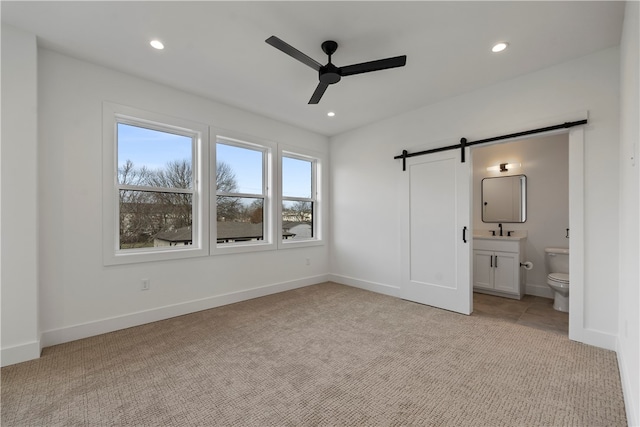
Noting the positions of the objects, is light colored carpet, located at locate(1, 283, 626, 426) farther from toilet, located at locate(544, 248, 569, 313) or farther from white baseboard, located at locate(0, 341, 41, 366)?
toilet, located at locate(544, 248, 569, 313)

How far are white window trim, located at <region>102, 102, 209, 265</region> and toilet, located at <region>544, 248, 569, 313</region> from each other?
4.50 metres

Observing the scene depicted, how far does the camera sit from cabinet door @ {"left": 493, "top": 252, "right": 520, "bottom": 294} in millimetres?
4070

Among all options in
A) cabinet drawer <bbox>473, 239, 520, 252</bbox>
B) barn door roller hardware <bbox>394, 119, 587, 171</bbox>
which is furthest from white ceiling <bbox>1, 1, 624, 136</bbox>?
cabinet drawer <bbox>473, 239, 520, 252</bbox>

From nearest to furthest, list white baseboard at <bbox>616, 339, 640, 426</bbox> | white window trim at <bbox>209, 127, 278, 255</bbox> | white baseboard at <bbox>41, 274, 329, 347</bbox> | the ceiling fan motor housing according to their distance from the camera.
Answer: white baseboard at <bbox>616, 339, 640, 426</bbox> < the ceiling fan motor housing < white baseboard at <bbox>41, 274, 329, 347</bbox> < white window trim at <bbox>209, 127, 278, 255</bbox>

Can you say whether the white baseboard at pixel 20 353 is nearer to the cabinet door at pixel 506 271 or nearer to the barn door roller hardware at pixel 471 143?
the barn door roller hardware at pixel 471 143

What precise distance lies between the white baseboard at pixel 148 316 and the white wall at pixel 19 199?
0.29m

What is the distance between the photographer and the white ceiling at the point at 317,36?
211 centimetres

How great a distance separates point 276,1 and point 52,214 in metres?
2.80

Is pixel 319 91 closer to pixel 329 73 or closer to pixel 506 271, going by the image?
pixel 329 73

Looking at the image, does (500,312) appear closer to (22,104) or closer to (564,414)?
(564,414)

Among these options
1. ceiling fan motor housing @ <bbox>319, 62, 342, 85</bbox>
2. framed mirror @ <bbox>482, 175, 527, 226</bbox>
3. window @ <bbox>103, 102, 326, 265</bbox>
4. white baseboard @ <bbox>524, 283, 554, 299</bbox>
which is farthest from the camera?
framed mirror @ <bbox>482, 175, 527, 226</bbox>

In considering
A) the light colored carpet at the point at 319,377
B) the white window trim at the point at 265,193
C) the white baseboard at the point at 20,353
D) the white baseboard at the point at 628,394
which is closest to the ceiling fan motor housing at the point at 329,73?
the white window trim at the point at 265,193

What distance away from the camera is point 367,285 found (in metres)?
4.63

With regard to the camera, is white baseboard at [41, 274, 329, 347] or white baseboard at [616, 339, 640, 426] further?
white baseboard at [41, 274, 329, 347]
